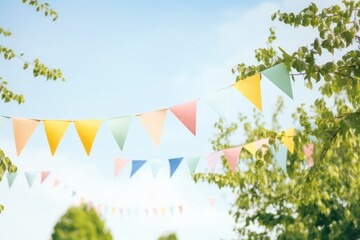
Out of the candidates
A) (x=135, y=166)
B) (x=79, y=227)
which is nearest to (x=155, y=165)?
(x=135, y=166)

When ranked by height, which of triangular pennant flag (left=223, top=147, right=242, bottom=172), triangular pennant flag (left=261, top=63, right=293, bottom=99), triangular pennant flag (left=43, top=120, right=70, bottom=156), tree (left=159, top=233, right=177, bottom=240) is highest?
triangular pennant flag (left=261, top=63, right=293, bottom=99)

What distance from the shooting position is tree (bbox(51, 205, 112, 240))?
40781 millimetres

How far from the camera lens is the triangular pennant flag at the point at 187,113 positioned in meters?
4.44

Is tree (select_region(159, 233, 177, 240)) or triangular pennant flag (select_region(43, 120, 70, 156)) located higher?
triangular pennant flag (select_region(43, 120, 70, 156))

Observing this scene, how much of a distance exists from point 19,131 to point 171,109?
62.4 inches

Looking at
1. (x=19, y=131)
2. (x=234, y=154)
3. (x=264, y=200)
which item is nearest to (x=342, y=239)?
(x=264, y=200)

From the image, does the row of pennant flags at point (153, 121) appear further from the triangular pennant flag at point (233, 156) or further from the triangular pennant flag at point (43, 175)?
the triangular pennant flag at point (43, 175)

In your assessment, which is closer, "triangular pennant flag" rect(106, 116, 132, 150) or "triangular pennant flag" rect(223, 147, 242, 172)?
"triangular pennant flag" rect(106, 116, 132, 150)

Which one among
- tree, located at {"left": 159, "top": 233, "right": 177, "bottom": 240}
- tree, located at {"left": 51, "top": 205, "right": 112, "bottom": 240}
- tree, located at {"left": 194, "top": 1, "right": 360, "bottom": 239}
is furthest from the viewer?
tree, located at {"left": 159, "top": 233, "right": 177, "bottom": 240}

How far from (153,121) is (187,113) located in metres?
0.37

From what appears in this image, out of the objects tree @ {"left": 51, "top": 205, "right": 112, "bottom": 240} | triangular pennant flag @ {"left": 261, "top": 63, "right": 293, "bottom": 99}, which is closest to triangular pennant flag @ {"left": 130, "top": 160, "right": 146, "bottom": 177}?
triangular pennant flag @ {"left": 261, "top": 63, "right": 293, "bottom": 99}

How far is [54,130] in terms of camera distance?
481 cm

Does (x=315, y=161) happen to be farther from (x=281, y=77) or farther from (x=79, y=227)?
(x=79, y=227)

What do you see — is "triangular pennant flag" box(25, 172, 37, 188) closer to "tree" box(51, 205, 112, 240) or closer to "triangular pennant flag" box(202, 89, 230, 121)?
"triangular pennant flag" box(202, 89, 230, 121)
